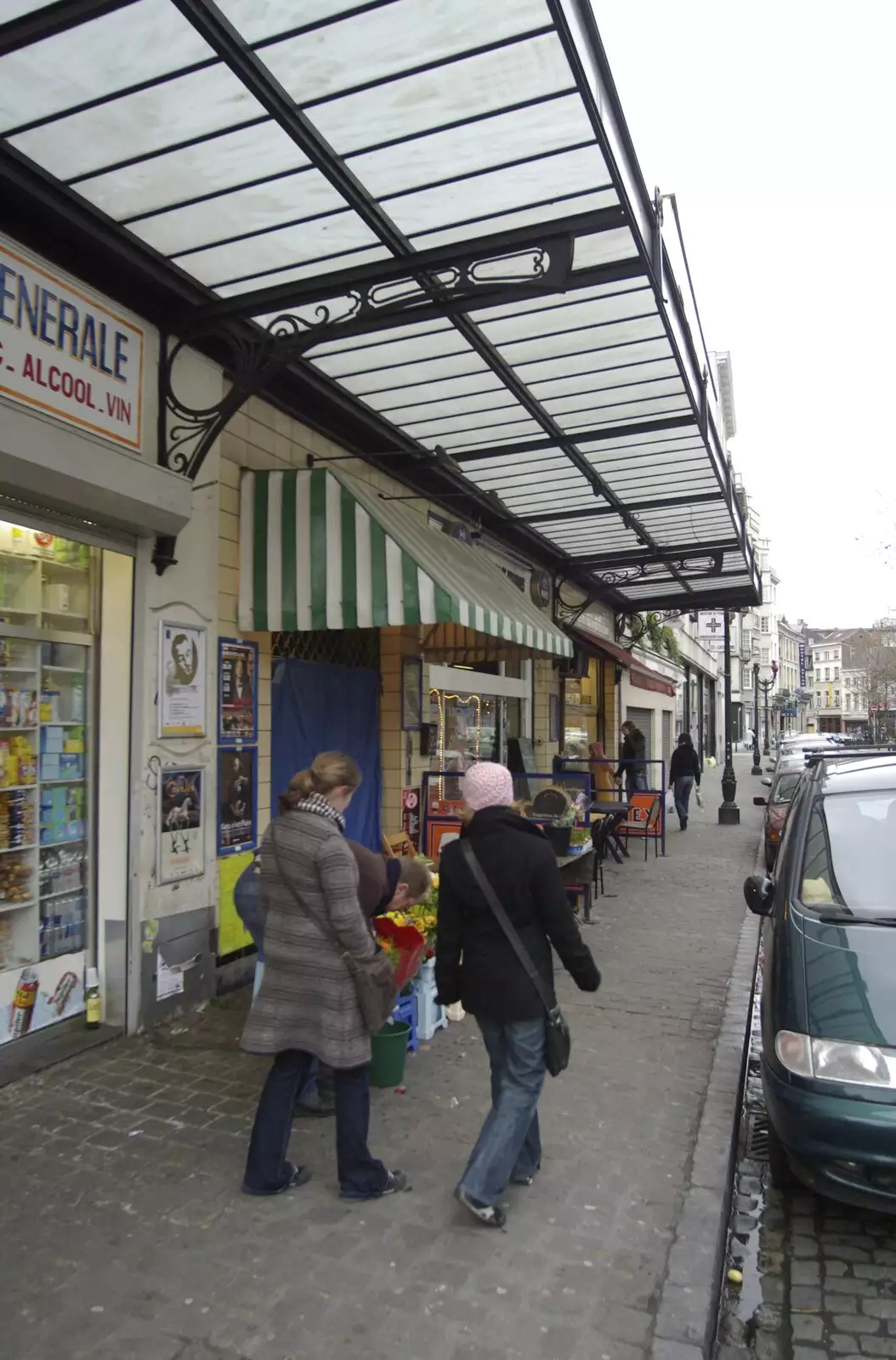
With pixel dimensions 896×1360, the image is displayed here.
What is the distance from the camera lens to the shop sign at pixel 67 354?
4.46 meters

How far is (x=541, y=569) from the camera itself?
13641 millimetres

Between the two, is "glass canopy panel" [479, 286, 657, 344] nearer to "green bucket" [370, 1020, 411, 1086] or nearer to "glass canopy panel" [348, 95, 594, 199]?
"glass canopy panel" [348, 95, 594, 199]

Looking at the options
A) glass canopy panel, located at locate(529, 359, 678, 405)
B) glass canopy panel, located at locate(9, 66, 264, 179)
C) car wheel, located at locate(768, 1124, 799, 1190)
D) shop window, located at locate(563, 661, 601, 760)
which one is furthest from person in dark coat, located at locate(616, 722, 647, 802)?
glass canopy panel, located at locate(9, 66, 264, 179)

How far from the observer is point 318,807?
3615 millimetres

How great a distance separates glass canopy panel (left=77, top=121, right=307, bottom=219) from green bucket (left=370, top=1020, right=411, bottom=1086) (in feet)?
14.2

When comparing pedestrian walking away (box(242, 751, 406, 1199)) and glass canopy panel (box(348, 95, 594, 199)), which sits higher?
glass canopy panel (box(348, 95, 594, 199))

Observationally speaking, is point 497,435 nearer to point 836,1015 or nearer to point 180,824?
point 180,824

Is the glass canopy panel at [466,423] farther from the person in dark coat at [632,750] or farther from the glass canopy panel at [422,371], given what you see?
the person in dark coat at [632,750]

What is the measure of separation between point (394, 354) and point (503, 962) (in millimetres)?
4715

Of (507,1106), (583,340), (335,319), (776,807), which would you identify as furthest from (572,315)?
(776,807)

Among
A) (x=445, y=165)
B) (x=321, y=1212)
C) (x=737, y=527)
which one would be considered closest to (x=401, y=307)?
(x=445, y=165)

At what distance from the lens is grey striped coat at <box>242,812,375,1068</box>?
11.3ft

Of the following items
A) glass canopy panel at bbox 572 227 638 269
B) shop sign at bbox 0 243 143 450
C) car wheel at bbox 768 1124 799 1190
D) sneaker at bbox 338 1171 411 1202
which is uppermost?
glass canopy panel at bbox 572 227 638 269

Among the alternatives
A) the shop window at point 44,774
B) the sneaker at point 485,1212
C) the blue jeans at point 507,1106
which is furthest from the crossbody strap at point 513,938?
the shop window at point 44,774
